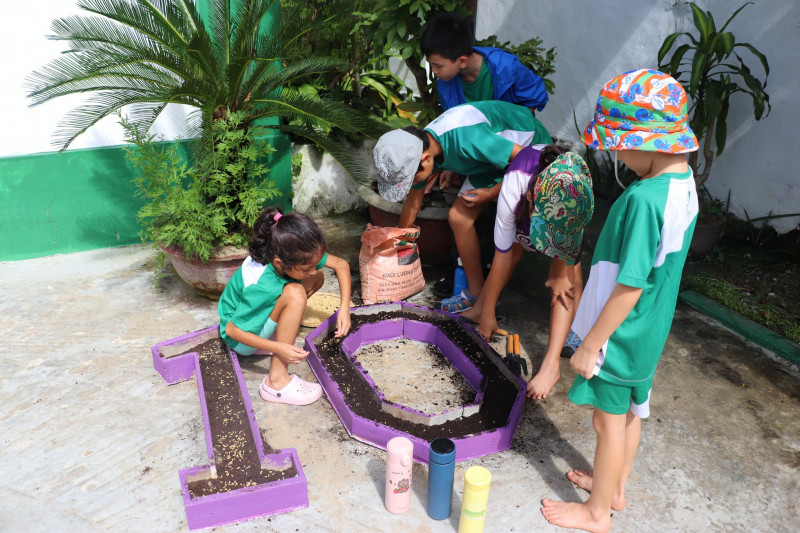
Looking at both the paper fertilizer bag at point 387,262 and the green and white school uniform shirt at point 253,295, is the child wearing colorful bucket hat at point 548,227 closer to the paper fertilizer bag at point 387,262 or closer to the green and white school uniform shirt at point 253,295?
the paper fertilizer bag at point 387,262

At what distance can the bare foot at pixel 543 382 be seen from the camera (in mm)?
2846

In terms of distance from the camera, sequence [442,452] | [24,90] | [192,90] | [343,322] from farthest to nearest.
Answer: [24,90] → [192,90] → [343,322] → [442,452]

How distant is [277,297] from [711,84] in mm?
3098

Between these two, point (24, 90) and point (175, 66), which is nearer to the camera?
point (175, 66)

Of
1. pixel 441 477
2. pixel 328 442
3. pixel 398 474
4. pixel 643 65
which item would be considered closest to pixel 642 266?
pixel 441 477

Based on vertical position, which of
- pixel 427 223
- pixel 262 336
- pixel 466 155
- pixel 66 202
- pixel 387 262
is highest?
pixel 466 155

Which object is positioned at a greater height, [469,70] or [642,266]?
[469,70]

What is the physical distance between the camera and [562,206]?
2.60 meters

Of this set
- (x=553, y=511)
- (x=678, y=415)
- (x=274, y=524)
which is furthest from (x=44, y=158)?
(x=678, y=415)

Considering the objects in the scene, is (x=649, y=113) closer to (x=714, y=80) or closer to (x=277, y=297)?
(x=277, y=297)

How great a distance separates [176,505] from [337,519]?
60cm

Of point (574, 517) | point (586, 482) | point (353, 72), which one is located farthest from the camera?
point (353, 72)

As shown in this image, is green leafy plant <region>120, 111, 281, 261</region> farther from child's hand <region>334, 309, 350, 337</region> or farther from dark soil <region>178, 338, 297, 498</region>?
child's hand <region>334, 309, 350, 337</region>

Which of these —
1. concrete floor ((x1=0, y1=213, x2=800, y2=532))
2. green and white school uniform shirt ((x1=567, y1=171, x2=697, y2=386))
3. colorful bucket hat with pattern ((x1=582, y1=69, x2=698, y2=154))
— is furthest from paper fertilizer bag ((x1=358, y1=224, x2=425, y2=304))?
colorful bucket hat with pattern ((x1=582, y1=69, x2=698, y2=154))
